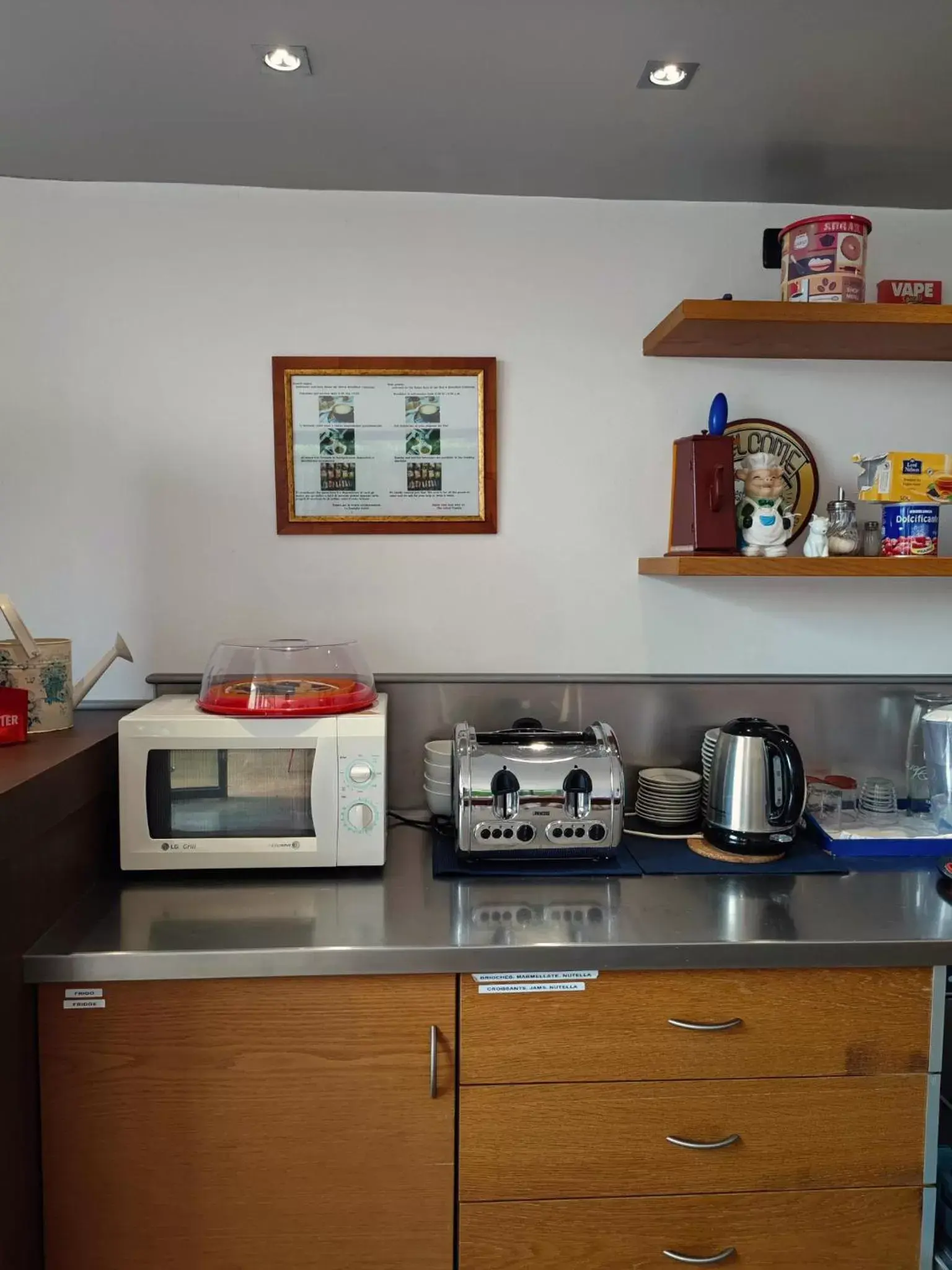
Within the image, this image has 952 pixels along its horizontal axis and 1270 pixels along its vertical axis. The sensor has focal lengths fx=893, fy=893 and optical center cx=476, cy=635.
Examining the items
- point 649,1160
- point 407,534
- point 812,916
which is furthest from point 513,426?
point 649,1160

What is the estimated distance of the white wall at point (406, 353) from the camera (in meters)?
1.96

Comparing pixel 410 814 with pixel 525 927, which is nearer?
pixel 525 927

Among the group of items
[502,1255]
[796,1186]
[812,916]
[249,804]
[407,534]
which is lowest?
[502,1255]

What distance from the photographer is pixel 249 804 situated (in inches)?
66.2

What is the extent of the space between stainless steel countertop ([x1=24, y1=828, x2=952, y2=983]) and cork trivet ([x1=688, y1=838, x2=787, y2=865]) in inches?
2.3

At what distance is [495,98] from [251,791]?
52.4 inches

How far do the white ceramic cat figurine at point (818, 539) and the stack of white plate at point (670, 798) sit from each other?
550 mm

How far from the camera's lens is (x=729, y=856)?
1.78 metres

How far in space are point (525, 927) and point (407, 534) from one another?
937 millimetres

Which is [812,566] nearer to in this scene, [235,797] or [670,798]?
[670,798]

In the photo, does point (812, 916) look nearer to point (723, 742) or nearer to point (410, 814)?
point (723, 742)

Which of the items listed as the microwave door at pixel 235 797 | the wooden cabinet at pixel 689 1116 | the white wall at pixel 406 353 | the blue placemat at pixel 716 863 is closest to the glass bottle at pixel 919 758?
the white wall at pixel 406 353

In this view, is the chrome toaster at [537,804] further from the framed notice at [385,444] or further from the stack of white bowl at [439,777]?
the framed notice at [385,444]

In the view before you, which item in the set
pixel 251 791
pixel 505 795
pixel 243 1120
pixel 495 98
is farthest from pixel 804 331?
pixel 243 1120
